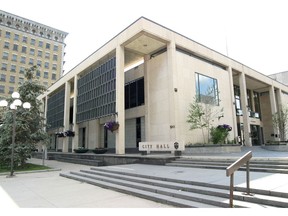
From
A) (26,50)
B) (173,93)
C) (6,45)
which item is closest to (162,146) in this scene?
(173,93)

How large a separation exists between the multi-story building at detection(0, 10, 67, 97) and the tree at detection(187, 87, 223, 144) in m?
45.1

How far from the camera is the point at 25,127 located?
16922 mm

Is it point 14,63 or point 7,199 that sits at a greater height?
point 14,63

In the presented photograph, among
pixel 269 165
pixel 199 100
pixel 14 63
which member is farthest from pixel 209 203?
pixel 14 63

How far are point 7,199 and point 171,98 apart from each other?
14085mm

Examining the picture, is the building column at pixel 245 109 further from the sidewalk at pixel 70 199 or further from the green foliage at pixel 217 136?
the sidewalk at pixel 70 199

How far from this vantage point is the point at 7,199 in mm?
7461

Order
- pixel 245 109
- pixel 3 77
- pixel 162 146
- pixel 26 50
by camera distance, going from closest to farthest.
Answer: pixel 162 146 → pixel 245 109 → pixel 3 77 → pixel 26 50

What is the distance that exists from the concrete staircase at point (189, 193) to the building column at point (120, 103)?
9.78 meters

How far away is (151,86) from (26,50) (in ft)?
167

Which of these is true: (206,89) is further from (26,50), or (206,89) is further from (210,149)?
(26,50)

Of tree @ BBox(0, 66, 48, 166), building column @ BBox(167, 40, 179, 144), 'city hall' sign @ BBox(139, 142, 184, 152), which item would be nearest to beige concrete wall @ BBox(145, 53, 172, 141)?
building column @ BBox(167, 40, 179, 144)

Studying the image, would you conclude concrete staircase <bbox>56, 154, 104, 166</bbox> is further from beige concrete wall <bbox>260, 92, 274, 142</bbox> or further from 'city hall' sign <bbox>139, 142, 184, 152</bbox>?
beige concrete wall <bbox>260, 92, 274, 142</bbox>

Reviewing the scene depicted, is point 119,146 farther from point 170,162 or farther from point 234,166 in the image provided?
point 234,166
